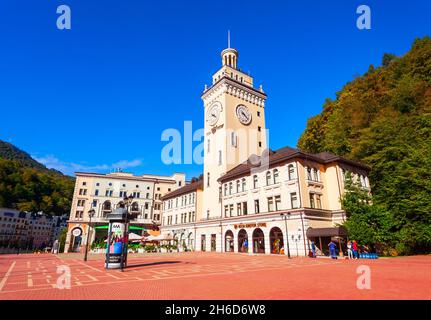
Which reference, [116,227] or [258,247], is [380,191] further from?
[116,227]

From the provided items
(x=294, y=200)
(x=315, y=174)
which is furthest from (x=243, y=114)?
(x=294, y=200)

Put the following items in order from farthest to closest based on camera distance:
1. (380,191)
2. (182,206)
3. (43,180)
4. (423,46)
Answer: (43,180)
(182,206)
(423,46)
(380,191)

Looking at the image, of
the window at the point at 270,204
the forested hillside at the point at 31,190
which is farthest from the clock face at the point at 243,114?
the forested hillside at the point at 31,190

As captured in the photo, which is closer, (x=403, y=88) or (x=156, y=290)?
(x=156, y=290)

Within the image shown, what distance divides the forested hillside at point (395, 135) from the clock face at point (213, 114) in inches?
744

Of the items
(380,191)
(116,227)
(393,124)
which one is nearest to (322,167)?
(380,191)

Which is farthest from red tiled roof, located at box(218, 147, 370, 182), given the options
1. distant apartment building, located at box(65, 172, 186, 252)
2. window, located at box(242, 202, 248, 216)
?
distant apartment building, located at box(65, 172, 186, 252)

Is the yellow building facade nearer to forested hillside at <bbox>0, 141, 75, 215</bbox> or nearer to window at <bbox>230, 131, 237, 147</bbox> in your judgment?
window at <bbox>230, 131, 237, 147</bbox>

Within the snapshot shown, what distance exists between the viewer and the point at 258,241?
32969 millimetres

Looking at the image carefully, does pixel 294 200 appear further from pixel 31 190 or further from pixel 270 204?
pixel 31 190

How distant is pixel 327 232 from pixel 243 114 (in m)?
27.0

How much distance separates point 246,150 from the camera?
46062mm

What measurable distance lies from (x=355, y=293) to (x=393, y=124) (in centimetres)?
3242
